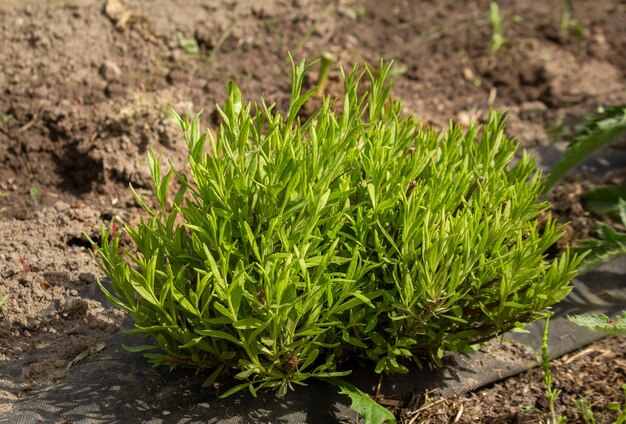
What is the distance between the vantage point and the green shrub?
2.16 m

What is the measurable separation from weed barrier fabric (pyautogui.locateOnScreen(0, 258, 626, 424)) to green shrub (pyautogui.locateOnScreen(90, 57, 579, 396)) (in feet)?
0.34

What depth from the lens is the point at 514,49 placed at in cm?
506

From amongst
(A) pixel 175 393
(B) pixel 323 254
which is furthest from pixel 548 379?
(A) pixel 175 393

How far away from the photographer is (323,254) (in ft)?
7.70

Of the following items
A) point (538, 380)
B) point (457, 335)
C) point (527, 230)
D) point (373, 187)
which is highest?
point (373, 187)

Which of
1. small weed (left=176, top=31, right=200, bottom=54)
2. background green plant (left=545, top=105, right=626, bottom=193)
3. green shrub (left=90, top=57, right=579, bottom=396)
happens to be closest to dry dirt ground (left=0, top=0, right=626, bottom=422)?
small weed (left=176, top=31, right=200, bottom=54)

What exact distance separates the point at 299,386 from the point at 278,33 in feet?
9.16

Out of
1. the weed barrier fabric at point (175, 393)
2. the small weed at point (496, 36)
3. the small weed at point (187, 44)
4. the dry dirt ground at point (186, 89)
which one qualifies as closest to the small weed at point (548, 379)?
the dry dirt ground at point (186, 89)

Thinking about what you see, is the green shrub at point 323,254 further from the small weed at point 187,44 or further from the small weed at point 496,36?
the small weed at point 496,36

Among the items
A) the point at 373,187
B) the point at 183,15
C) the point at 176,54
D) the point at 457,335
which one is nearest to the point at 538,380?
the point at 457,335

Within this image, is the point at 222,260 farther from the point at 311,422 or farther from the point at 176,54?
the point at 176,54

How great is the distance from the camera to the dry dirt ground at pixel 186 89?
9.18ft

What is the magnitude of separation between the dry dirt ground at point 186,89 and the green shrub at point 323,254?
0.44 meters

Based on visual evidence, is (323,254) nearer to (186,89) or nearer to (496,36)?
(186,89)
